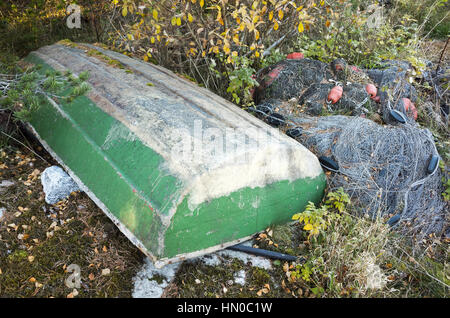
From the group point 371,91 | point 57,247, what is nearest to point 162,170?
point 57,247

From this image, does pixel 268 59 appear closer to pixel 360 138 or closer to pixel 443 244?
pixel 360 138

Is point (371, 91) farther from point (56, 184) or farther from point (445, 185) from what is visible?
point (56, 184)

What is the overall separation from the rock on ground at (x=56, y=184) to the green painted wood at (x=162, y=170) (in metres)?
0.14

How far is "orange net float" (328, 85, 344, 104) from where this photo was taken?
457cm

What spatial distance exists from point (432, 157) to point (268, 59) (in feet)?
8.85

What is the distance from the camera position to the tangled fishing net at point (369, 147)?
3.38m

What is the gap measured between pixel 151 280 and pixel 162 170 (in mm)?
828

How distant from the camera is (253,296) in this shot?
263 centimetres

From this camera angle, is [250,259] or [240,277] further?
[250,259]

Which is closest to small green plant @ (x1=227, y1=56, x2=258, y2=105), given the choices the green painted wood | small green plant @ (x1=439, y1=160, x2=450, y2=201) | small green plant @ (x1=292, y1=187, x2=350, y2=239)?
the green painted wood

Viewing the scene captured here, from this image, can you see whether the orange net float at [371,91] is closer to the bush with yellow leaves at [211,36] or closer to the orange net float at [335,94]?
the orange net float at [335,94]

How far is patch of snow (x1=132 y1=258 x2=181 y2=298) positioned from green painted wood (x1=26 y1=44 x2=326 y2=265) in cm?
24

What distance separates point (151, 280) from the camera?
2.66m
